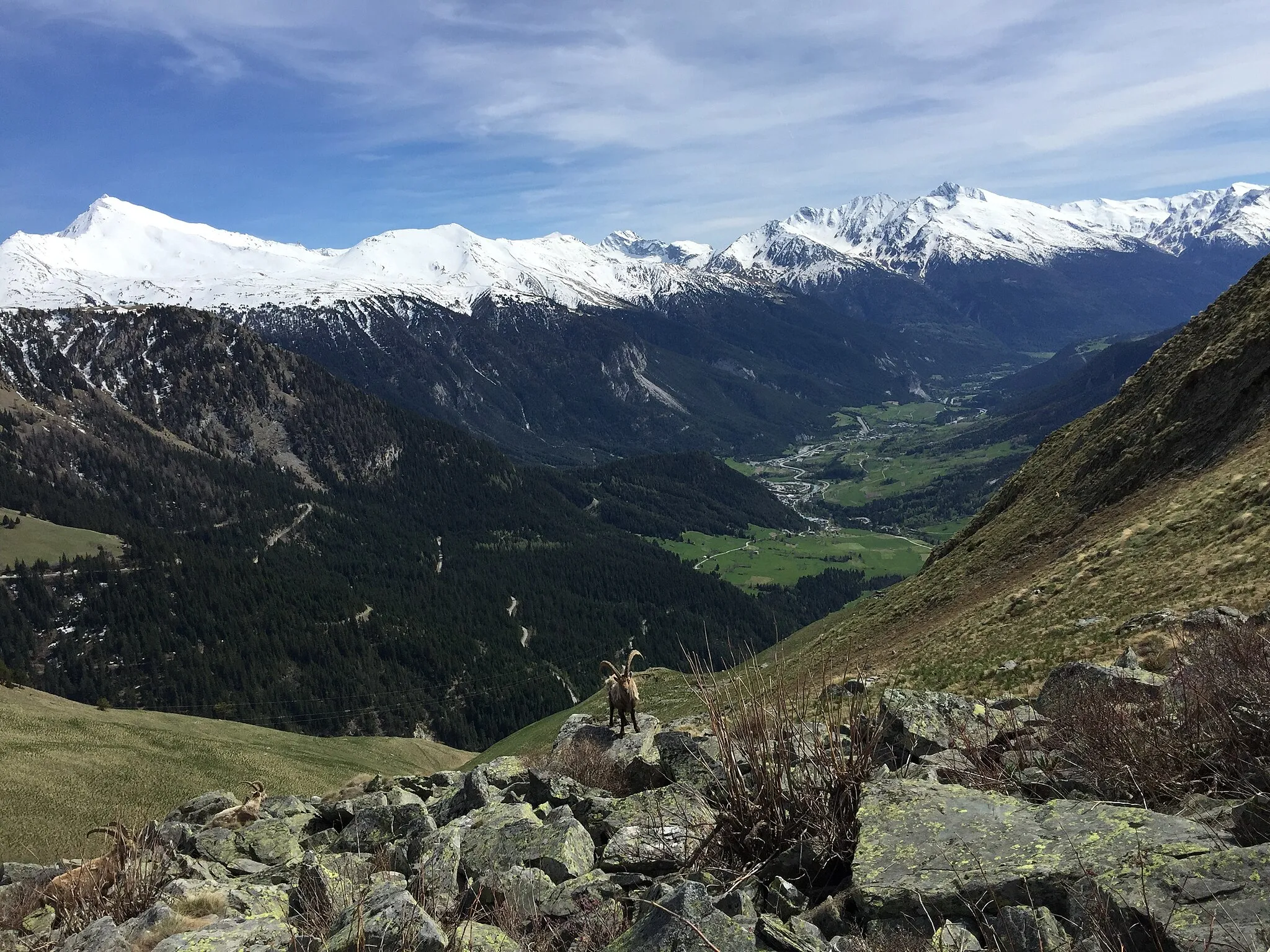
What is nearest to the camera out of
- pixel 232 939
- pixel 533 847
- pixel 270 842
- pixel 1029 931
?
pixel 1029 931

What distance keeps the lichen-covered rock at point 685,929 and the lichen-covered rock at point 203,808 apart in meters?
19.3

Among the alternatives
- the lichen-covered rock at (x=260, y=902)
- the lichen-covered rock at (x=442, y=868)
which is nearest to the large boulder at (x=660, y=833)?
the lichen-covered rock at (x=442, y=868)

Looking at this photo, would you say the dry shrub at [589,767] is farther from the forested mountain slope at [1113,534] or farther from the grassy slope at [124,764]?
the grassy slope at [124,764]

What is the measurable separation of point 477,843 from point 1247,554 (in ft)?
88.0

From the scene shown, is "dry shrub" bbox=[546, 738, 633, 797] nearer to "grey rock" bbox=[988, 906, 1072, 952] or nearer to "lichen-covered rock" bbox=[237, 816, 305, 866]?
"lichen-covered rock" bbox=[237, 816, 305, 866]

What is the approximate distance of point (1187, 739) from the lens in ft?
27.4

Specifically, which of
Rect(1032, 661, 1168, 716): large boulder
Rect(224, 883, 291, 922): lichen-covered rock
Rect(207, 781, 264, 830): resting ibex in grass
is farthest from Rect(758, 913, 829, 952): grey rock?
Rect(207, 781, 264, 830): resting ibex in grass

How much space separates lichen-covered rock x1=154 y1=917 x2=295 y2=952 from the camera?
8.62 m

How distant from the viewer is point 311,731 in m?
196

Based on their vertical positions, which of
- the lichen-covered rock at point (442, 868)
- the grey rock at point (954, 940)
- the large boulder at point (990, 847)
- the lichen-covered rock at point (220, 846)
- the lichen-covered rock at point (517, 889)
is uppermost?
the large boulder at point (990, 847)

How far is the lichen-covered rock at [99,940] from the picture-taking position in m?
8.61

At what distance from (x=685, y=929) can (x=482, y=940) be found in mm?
3007

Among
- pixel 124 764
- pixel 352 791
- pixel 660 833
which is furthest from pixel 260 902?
pixel 124 764

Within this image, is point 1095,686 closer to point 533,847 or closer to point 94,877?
point 533,847
